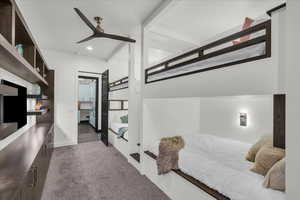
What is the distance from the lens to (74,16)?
99.4 inches

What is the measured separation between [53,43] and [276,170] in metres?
4.75

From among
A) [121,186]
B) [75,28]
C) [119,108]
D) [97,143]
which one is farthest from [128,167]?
[75,28]

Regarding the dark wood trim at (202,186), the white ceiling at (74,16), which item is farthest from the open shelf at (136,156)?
the white ceiling at (74,16)

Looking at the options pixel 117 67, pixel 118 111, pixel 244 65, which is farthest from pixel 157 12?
pixel 118 111

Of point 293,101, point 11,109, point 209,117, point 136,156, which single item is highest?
point 293,101

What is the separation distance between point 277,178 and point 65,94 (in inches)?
187

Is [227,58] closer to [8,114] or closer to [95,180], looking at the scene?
[8,114]

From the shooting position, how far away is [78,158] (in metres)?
3.29

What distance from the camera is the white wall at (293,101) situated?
802mm

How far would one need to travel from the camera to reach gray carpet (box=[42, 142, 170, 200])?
2.03m

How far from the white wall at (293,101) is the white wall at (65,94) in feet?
15.3

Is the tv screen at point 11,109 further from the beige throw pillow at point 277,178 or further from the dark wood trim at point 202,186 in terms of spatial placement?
the beige throw pillow at point 277,178

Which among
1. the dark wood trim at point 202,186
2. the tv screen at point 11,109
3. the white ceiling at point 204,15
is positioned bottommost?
the dark wood trim at point 202,186

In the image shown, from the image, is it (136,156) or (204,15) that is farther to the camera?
(136,156)
